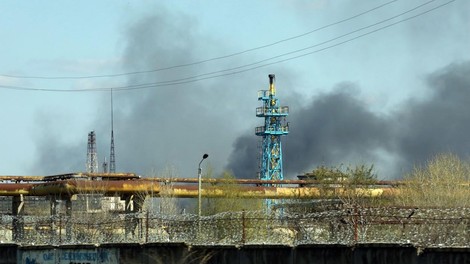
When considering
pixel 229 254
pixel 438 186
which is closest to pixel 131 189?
pixel 438 186

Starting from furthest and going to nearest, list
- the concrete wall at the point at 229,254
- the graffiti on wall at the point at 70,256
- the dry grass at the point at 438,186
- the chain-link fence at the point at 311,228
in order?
the dry grass at the point at 438,186 < the graffiti on wall at the point at 70,256 < the chain-link fence at the point at 311,228 < the concrete wall at the point at 229,254

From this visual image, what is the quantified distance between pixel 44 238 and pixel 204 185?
3570cm

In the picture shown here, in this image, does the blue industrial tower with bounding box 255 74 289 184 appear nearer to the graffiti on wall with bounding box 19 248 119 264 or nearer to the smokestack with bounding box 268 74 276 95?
the smokestack with bounding box 268 74 276 95

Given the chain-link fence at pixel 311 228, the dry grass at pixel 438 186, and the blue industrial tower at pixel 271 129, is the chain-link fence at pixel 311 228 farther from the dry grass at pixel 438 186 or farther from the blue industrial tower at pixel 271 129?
the blue industrial tower at pixel 271 129

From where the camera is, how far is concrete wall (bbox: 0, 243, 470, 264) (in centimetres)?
2266

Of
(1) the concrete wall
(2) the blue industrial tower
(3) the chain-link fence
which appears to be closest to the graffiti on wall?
(1) the concrete wall

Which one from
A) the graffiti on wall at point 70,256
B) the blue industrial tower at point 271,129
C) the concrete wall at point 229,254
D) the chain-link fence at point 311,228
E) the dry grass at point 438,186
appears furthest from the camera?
the blue industrial tower at point 271,129

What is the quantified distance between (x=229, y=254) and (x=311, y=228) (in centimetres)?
279

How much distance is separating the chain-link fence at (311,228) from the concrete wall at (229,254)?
32cm

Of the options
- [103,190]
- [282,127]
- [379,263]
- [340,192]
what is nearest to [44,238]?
[379,263]

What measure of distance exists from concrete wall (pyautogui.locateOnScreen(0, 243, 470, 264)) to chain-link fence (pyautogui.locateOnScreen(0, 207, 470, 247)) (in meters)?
0.32

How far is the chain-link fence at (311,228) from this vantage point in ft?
80.2

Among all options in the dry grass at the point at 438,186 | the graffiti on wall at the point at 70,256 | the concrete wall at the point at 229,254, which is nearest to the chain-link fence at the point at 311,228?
the concrete wall at the point at 229,254

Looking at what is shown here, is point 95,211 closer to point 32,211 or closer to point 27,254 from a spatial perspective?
point 27,254
